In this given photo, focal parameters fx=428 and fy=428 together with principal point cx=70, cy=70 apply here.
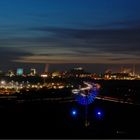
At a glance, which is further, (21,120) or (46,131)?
(21,120)

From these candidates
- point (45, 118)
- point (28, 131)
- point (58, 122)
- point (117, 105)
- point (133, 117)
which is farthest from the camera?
point (117, 105)

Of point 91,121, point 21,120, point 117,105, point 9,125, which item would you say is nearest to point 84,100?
point 91,121

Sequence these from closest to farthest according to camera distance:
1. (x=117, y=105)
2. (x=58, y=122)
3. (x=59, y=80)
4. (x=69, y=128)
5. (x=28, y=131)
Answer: (x=28, y=131), (x=69, y=128), (x=58, y=122), (x=117, y=105), (x=59, y=80)

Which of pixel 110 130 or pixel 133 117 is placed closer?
pixel 110 130

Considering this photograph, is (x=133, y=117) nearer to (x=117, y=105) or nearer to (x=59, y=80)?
(x=117, y=105)

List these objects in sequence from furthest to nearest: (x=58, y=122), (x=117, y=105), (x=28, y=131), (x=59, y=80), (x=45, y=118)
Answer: (x=59, y=80) → (x=117, y=105) → (x=45, y=118) → (x=58, y=122) → (x=28, y=131)

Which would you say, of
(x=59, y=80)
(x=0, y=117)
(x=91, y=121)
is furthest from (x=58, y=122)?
(x=59, y=80)

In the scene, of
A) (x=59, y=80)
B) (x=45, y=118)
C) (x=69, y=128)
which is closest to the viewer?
(x=69, y=128)

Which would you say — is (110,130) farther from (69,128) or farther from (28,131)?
(28,131)
